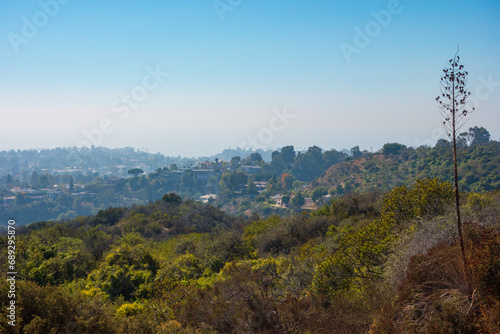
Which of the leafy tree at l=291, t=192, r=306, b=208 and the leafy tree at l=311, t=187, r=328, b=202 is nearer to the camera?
the leafy tree at l=291, t=192, r=306, b=208

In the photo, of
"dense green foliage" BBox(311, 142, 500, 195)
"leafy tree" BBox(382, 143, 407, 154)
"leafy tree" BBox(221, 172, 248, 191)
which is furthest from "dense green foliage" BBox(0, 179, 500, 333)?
"leafy tree" BBox(221, 172, 248, 191)

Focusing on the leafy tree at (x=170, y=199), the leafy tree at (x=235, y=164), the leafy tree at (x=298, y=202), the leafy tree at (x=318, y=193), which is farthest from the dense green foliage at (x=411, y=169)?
the leafy tree at (x=235, y=164)

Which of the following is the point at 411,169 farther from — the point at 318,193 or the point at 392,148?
the point at 318,193

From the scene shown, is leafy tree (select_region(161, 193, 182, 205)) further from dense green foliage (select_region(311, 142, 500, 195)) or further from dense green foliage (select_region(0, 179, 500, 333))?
dense green foliage (select_region(311, 142, 500, 195))

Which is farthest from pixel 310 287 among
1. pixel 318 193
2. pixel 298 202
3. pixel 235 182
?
pixel 235 182

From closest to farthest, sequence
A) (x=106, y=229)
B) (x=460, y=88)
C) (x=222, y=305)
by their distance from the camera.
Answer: (x=460, y=88) < (x=222, y=305) < (x=106, y=229)

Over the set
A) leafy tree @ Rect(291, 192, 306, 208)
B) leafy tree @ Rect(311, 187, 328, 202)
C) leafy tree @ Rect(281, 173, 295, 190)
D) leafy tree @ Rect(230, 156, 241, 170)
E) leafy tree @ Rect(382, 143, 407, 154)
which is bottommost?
leafy tree @ Rect(291, 192, 306, 208)

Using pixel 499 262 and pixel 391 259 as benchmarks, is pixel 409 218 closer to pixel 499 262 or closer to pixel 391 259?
pixel 391 259

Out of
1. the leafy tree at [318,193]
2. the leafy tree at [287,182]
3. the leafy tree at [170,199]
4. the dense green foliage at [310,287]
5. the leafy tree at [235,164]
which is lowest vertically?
the leafy tree at [318,193]

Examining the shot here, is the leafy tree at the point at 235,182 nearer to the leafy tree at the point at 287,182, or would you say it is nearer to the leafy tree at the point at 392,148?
the leafy tree at the point at 287,182

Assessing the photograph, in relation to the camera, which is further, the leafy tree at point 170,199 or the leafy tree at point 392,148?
the leafy tree at point 392,148

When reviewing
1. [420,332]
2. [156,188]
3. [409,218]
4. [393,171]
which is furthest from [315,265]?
[156,188]
